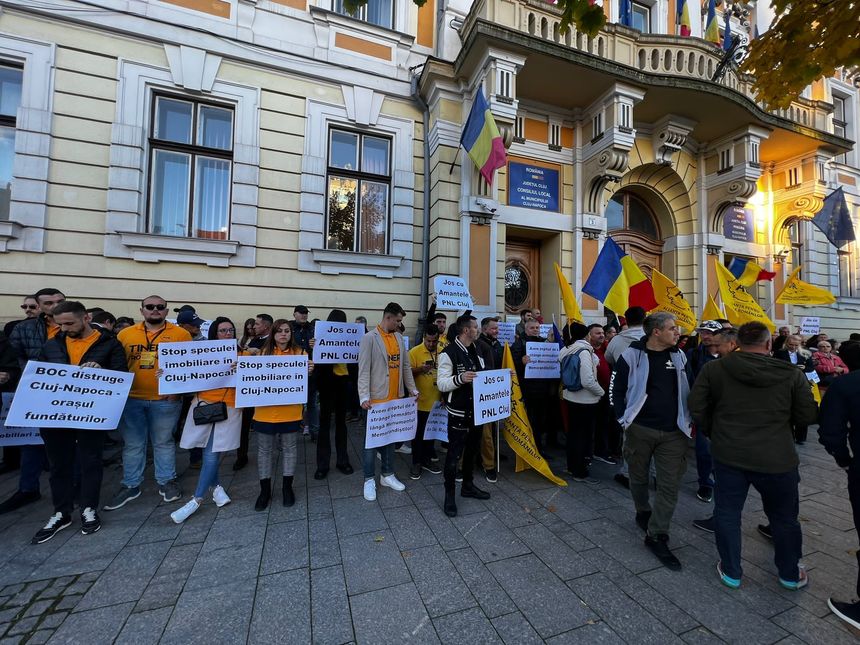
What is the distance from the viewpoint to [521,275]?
9102 millimetres

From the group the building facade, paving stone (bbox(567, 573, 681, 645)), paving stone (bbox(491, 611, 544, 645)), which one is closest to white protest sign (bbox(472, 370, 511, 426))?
paving stone (bbox(567, 573, 681, 645))

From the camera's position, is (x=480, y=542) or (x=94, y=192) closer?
(x=480, y=542)

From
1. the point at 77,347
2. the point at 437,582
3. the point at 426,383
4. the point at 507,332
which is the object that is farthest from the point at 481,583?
the point at 507,332

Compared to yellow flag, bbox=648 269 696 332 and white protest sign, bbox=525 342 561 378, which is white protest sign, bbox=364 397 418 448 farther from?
yellow flag, bbox=648 269 696 332

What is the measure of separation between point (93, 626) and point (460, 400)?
9.47 feet

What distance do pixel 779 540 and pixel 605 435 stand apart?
7.94ft

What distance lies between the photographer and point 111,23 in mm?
6191

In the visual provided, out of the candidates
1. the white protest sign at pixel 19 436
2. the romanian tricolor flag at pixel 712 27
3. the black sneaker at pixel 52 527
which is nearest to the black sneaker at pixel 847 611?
the black sneaker at pixel 52 527

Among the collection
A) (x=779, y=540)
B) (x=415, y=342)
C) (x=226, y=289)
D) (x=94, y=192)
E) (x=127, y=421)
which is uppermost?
(x=94, y=192)

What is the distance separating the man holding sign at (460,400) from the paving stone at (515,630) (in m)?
1.23

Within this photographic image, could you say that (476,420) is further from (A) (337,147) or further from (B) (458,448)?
(A) (337,147)

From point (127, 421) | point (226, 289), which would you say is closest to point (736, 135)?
point (226, 289)

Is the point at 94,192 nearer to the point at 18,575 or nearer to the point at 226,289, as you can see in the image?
the point at 226,289

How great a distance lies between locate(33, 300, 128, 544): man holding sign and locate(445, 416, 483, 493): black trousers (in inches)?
121
